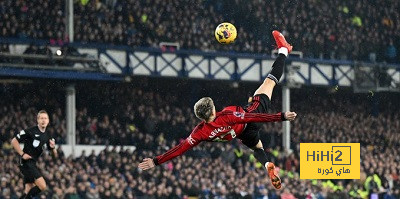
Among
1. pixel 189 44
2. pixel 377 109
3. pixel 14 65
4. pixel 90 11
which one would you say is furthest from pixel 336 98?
pixel 14 65

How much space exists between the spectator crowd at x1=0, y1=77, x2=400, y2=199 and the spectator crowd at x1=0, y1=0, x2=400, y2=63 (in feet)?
6.69

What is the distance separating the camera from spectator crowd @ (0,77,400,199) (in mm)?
29891

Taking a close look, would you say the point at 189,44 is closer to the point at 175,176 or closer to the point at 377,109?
the point at 175,176

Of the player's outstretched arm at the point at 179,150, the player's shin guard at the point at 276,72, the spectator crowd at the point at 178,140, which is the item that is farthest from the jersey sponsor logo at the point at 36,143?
the spectator crowd at the point at 178,140

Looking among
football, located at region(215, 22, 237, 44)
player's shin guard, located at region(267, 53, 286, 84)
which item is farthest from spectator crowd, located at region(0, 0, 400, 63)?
player's shin guard, located at region(267, 53, 286, 84)

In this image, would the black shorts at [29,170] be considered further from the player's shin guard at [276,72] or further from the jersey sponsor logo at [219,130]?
the player's shin guard at [276,72]

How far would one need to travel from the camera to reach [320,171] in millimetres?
34031

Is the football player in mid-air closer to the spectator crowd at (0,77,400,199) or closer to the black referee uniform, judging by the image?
the black referee uniform

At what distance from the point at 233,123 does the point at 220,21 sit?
2150 cm

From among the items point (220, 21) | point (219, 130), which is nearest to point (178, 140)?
point (220, 21)

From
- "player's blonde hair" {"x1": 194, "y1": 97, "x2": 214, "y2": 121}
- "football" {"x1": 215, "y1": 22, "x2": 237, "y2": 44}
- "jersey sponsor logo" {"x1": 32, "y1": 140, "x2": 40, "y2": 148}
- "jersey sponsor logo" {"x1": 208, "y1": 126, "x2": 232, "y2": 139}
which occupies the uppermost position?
"football" {"x1": 215, "y1": 22, "x2": 237, "y2": 44}

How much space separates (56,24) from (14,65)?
223cm

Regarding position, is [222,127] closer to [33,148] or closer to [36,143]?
[36,143]

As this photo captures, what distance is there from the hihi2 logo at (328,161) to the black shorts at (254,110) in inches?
578
